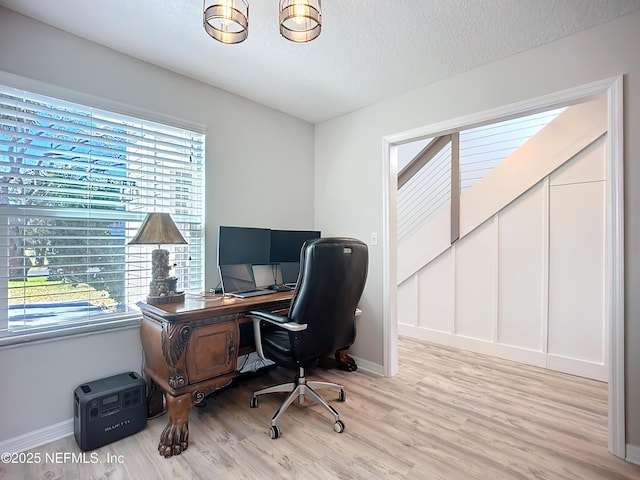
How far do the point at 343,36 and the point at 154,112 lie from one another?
145cm

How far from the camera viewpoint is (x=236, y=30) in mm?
1563

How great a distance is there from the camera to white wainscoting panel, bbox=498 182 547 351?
309cm

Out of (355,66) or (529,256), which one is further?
(529,256)

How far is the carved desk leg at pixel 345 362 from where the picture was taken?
2.98 metres

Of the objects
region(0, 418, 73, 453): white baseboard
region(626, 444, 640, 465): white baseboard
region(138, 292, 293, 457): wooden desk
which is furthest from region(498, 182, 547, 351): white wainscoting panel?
region(0, 418, 73, 453): white baseboard

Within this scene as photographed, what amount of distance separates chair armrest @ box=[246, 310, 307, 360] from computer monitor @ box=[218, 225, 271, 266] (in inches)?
23.9

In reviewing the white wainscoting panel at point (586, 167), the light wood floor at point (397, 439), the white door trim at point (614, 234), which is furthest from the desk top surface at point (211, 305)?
the white wainscoting panel at point (586, 167)

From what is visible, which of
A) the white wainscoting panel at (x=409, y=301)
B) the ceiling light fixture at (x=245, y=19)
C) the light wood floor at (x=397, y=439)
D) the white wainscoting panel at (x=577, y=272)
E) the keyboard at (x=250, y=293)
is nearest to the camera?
the ceiling light fixture at (x=245, y=19)

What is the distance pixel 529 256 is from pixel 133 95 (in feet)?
12.3

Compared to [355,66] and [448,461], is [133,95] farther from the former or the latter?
[448,461]

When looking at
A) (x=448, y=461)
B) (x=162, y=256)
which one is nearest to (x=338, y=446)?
(x=448, y=461)

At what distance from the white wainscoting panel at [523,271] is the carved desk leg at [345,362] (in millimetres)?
1617

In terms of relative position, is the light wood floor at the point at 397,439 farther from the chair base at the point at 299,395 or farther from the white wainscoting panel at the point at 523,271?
the white wainscoting panel at the point at 523,271

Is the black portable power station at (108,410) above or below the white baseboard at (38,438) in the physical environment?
above
